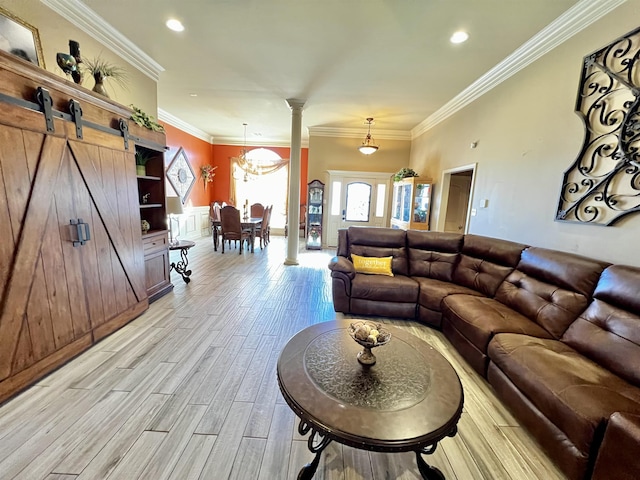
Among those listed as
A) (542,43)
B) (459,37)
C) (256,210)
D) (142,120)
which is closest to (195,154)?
(256,210)

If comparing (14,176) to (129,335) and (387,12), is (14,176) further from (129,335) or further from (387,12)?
(387,12)

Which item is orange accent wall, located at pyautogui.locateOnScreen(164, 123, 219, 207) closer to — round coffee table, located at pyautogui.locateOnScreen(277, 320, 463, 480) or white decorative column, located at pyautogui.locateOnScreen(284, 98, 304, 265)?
white decorative column, located at pyautogui.locateOnScreen(284, 98, 304, 265)

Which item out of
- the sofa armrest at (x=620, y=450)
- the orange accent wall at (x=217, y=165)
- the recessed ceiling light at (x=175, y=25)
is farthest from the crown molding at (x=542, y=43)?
the orange accent wall at (x=217, y=165)

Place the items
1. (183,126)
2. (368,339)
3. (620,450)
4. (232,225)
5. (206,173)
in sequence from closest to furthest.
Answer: (620,450) < (368,339) < (232,225) < (183,126) < (206,173)

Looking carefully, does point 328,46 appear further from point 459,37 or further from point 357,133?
point 357,133

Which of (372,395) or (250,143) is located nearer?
(372,395)

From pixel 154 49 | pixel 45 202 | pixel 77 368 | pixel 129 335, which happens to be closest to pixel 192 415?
pixel 77 368

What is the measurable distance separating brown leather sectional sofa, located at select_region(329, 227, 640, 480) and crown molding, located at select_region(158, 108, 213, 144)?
18.3 ft

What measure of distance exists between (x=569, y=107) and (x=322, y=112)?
3.99 meters

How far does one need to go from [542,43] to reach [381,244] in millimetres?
2760

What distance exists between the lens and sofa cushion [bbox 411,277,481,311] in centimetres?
279

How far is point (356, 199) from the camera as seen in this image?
6852 millimetres

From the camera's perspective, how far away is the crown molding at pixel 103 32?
7.90 feet

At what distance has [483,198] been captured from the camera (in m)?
3.67
